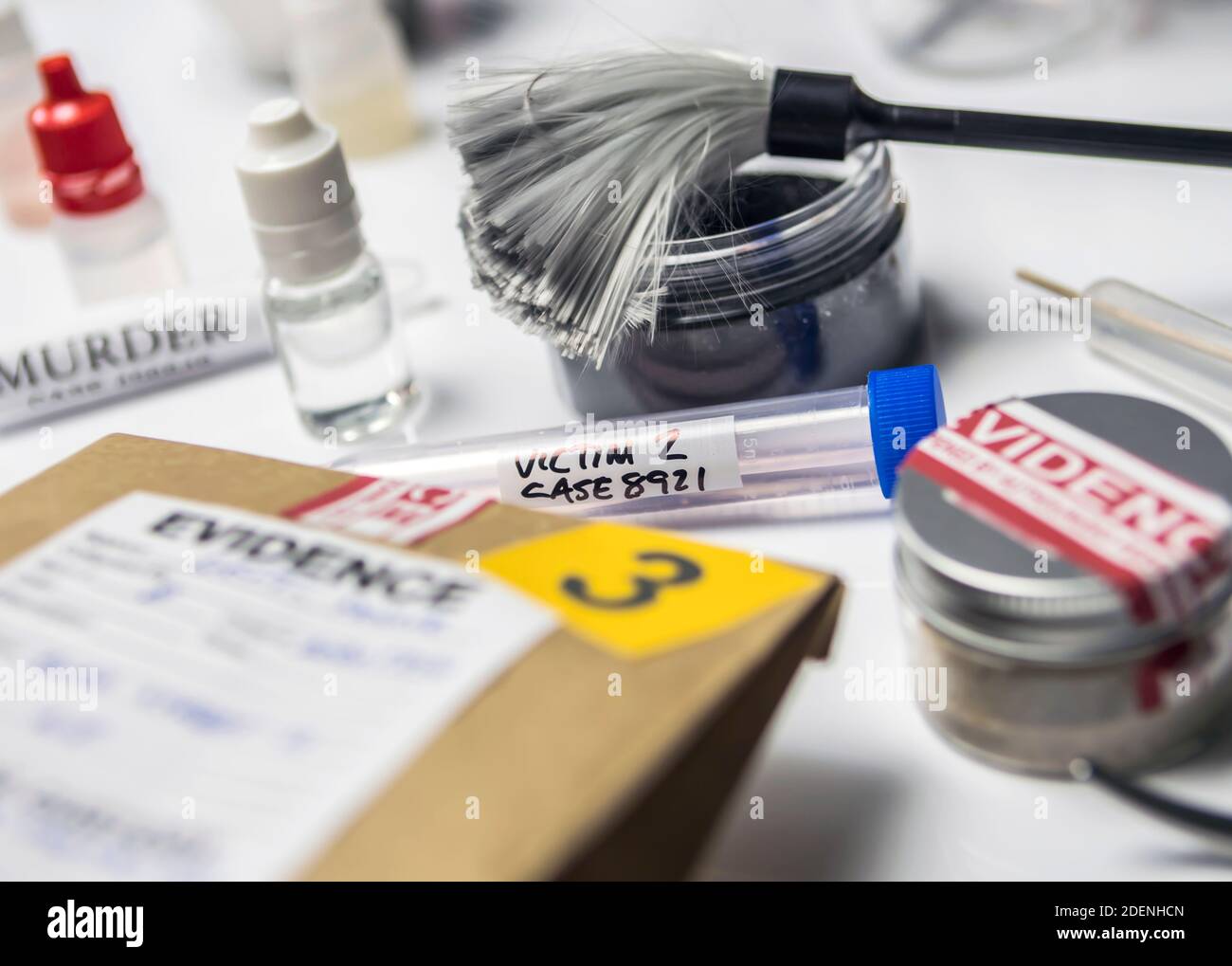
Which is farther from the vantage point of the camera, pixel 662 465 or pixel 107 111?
pixel 107 111

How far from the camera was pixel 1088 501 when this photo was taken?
361 mm

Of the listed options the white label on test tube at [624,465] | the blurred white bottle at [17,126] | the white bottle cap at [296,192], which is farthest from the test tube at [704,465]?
the blurred white bottle at [17,126]

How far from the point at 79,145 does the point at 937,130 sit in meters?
0.40

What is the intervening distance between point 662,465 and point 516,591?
15cm

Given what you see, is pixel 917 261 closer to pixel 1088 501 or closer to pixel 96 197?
pixel 1088 501

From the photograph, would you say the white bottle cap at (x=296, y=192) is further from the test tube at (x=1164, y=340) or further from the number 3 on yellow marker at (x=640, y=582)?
the test tube at (x=1164, y=340)

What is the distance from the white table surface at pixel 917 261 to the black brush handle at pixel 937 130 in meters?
0.07

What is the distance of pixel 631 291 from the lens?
1.62 feet

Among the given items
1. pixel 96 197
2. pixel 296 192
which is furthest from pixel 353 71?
pixel 296 192

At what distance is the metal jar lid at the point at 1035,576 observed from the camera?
0.33 m
